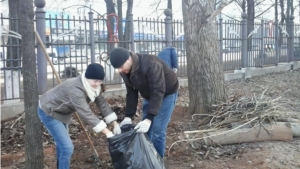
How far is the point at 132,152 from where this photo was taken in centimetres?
322

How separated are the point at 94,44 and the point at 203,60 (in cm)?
278

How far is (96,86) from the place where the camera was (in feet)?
10.8

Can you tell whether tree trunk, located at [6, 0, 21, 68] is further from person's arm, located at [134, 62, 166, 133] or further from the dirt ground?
person's arm, located at [134, 62, 166, 133]

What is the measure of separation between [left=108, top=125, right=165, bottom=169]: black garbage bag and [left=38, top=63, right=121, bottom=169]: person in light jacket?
12cm

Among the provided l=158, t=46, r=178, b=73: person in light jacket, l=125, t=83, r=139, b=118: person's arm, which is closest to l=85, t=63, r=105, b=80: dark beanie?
l=125, t=83, r=139, b=118: person's arm

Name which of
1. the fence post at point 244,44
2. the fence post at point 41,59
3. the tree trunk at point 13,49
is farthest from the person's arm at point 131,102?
the fence post at point 244,44

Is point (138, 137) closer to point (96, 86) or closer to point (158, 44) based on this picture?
point (96, 86)

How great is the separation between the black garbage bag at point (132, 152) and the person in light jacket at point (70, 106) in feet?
0.38

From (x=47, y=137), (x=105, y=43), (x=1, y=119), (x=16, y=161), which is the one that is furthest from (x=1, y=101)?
(x=105, y=43)

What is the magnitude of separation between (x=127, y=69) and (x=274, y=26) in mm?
11644

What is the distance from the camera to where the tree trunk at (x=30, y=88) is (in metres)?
3.32

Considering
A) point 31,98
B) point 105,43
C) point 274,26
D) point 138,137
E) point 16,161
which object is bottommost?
point 16,161

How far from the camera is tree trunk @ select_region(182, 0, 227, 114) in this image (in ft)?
18.8

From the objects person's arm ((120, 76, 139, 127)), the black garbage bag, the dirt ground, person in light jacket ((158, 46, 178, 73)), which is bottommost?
the dirt ground
